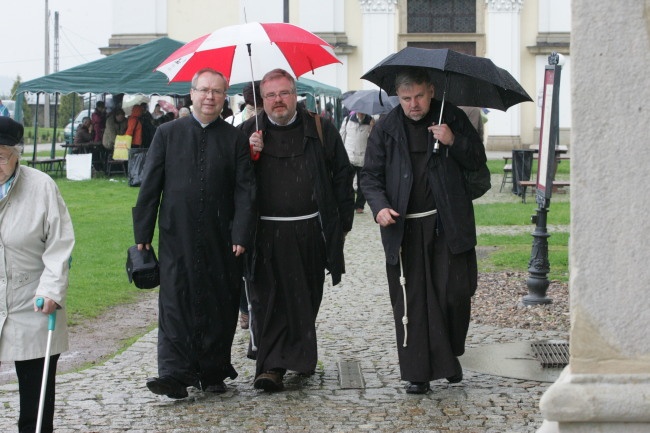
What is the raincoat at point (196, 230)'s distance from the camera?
7.22 m

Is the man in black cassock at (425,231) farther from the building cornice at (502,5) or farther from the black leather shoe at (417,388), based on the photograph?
the building cornice at (502,5)

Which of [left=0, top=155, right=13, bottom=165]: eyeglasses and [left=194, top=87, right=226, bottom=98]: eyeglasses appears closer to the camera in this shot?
[left=0, top=155, right=13, bottom=165]: eyeglasses

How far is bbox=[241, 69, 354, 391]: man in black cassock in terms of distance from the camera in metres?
7.59

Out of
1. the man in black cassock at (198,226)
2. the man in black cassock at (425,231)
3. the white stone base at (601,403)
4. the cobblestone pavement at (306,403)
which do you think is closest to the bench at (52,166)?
the cobblestone pavement at (306,403)

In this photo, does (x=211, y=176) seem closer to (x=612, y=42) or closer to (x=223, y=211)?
A: (x=223, y=211)

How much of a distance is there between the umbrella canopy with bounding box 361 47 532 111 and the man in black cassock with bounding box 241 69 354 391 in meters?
0.57

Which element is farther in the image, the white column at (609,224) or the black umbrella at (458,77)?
the black umbrella at (458,77)

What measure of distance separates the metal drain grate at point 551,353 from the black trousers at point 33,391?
365 centimetres

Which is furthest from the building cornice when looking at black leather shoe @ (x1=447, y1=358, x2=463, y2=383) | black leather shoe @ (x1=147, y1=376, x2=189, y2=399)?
black leather shoe @ (x1=147, y1=376, x2=189, y2=399)

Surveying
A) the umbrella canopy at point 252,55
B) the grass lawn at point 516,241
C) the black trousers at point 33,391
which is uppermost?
the umbrella canopy at point 252,55

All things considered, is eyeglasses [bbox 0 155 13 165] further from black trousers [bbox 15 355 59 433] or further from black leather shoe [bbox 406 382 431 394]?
black leather shoe [bbox 406 382 431 394]

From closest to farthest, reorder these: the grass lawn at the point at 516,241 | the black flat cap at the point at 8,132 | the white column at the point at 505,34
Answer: the black flat cap at the point at 8,132 → the grass lawn at the point at 516,241 → the white column at the point at 505,34

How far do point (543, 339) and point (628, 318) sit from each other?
5.84m

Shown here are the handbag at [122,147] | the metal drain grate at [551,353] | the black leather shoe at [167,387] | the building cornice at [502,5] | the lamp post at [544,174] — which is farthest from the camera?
the building cornice at [502,5]
